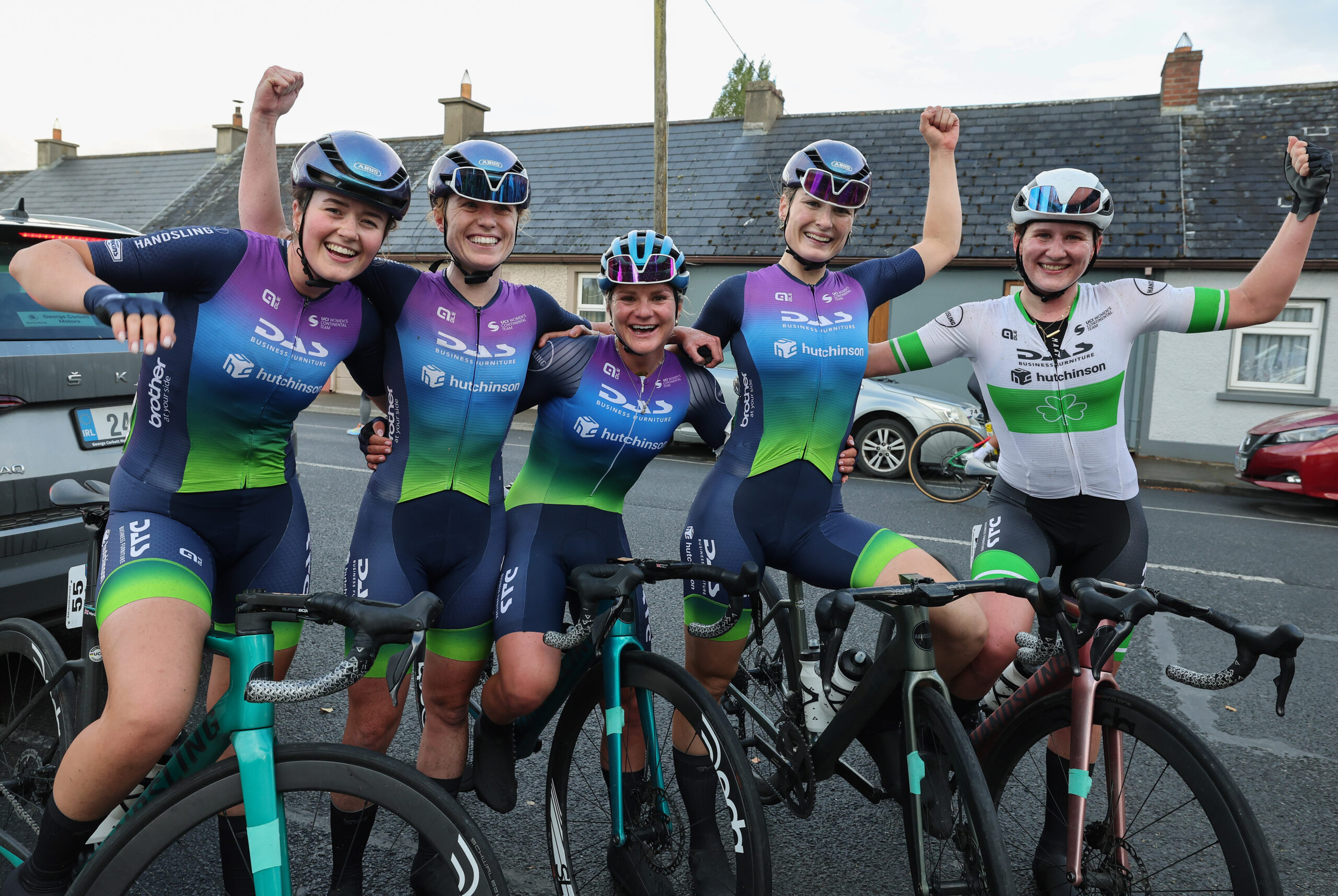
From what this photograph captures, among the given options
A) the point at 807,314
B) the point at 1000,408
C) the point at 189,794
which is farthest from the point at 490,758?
the point at 1000,408

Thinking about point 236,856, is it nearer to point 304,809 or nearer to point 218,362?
point 304,809

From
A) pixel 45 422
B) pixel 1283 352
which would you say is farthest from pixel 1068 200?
pixel 1283 352

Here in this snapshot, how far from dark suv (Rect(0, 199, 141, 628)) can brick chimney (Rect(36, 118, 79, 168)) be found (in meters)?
36.5

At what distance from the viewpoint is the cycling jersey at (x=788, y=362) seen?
3.18 metres

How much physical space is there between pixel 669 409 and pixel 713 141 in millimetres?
19535

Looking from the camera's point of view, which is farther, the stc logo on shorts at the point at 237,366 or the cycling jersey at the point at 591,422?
the cycling jersey at the point at 591,422

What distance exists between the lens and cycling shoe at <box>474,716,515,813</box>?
9.41ft

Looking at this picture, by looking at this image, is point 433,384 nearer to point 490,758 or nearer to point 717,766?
point 490,758

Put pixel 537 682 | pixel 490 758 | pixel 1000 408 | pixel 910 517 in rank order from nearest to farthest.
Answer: pixel 537 682 < pixel 490 758 < pixel 1000 408 < pixel 910 517

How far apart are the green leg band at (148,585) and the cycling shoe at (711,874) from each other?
1516mm

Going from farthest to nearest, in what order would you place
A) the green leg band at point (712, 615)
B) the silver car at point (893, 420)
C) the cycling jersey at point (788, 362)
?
the silver car at point (893, 420) < the cycling jersey at point (788, 362) < the green leg band at point (712, 615)

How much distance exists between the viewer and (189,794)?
182 centimetres

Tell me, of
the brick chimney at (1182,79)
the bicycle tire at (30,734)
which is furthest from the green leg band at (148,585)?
the brick chimney at (1182,79)

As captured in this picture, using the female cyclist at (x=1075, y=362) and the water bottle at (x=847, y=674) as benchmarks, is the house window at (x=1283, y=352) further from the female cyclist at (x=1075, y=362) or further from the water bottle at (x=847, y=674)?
the water bottle at (x=847, y=674)
